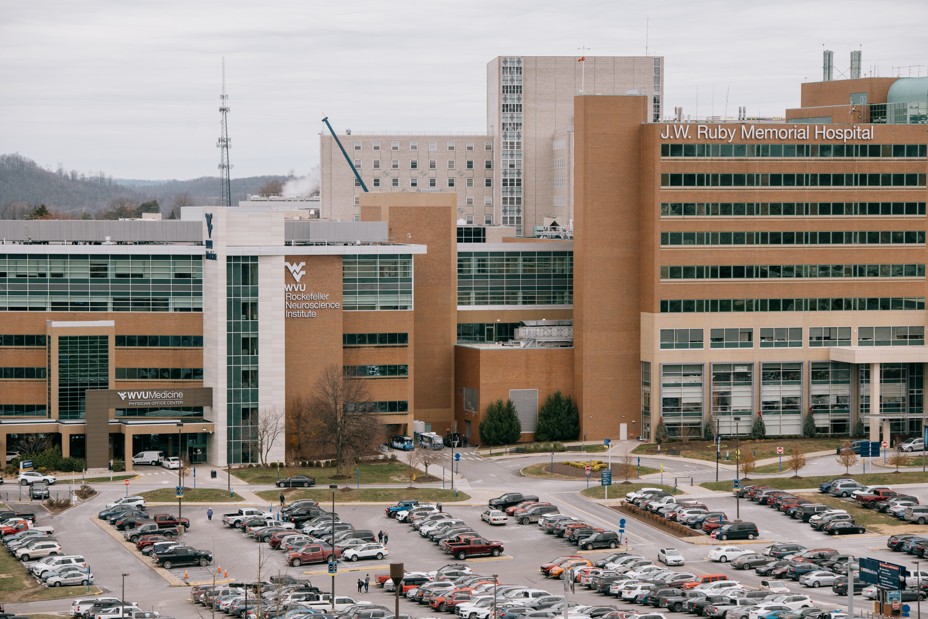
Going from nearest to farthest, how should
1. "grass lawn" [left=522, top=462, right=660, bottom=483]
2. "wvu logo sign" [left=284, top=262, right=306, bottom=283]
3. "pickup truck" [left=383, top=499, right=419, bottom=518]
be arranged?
"pickup truck" [left=383, top=499, right=419, bottom=518]
"grass lawn" [left=522, top=462, right=660, bottom=483]
"wvu logo sign" [left=284, top=262, right=306, bottom=283]

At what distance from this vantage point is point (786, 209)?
164m

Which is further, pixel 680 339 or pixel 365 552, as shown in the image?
pixel 680 339

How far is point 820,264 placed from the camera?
542 feet

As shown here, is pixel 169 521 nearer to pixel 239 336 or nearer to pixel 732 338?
pixel 239 336

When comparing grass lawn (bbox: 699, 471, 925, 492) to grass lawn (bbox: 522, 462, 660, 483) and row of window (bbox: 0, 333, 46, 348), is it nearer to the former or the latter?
grass lawn (bbox: 522, 462, 660, 483)

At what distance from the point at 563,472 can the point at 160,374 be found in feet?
133

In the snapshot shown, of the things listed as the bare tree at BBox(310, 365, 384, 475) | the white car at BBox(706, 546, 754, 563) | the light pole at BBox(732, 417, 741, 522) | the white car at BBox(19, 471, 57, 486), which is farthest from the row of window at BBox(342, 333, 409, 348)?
the white car at BBox(706, 546, 754, 563)

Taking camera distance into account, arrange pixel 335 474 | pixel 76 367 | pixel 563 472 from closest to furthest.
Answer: pixel 335 474, pixel 563 472, pixel 76 367

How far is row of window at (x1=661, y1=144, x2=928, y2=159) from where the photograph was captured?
534ft

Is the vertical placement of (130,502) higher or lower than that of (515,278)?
lower

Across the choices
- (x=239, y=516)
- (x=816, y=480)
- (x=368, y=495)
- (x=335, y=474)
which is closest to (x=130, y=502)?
(x=239, y=516)

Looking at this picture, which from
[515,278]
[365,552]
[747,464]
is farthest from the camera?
[515,278]

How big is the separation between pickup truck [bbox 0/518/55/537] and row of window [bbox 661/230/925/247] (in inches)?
2796

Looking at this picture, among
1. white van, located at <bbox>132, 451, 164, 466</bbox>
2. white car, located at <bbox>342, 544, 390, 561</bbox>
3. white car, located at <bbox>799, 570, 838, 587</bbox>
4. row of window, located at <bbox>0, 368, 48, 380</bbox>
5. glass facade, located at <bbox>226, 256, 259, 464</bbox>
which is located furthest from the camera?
row of window, located at <bbox>0, 368, 48, 380</bbox>
